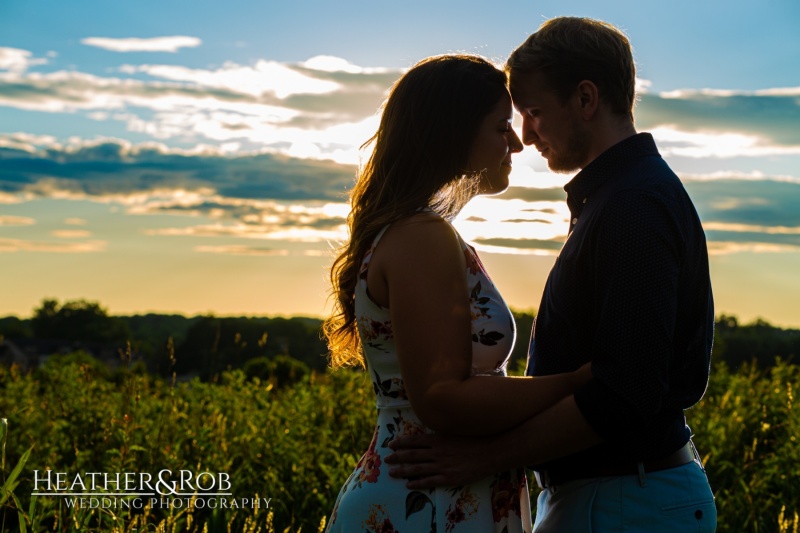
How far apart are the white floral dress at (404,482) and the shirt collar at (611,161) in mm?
496

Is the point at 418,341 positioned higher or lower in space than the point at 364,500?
higher

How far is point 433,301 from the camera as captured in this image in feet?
7.48

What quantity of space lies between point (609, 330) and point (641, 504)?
0.58 m

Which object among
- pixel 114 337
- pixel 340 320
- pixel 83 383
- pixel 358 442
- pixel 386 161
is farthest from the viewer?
pixel 114 337

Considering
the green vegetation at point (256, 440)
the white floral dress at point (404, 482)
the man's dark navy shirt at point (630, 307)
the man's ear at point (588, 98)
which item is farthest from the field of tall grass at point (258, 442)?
the man's ear at point (588, 98)

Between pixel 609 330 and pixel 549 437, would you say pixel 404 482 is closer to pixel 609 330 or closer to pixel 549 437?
pixel 549 437

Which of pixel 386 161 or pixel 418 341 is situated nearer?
pixel 418 341

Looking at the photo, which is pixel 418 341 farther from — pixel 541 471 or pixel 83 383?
pixel 83 383

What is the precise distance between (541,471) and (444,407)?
1.98 feet

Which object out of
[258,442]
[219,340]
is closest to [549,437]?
[258,442]

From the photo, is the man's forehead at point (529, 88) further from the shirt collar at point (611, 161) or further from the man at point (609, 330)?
the shirt collar at point (611, 161)

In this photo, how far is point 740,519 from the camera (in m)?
5.60

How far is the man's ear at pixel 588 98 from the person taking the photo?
2801 millimetres

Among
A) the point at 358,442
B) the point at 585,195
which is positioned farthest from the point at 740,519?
the point at 585,195
